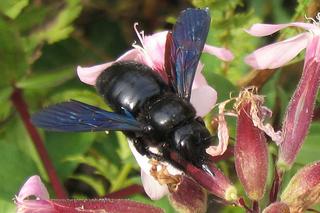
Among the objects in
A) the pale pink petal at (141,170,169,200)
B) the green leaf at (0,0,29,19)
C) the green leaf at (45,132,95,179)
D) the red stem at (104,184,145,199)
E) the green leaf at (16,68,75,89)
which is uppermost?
the green leaf at (0,0,29,19)

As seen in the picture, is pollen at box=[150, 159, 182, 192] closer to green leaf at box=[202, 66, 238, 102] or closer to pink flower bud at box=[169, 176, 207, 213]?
pink flower bud at box=[169, 176, 207, 213]

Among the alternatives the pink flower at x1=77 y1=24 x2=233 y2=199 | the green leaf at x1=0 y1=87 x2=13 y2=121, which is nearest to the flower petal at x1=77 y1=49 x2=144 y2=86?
the pink flower at x1=77 y1=24 x2=233 y2=199

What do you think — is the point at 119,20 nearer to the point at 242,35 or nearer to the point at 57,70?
the point at 57,70

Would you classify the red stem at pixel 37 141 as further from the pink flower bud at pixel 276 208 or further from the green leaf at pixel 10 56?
the pink flower bud at pixel 276 208

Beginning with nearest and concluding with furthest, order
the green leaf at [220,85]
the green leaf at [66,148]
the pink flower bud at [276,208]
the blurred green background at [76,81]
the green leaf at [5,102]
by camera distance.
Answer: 1. the pink flower bud at [276,208]
2. the green leaf at [220,85]
3. the blurred green background at [76,81]
4. the green leaf at [5,102]
5. the green leaf at [66,148]

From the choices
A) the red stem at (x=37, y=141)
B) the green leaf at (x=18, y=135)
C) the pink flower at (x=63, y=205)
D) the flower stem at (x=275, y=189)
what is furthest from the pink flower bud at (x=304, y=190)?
the green leaf at (x=18, y=135)

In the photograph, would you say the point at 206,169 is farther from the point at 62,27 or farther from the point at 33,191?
the point at 62,27
